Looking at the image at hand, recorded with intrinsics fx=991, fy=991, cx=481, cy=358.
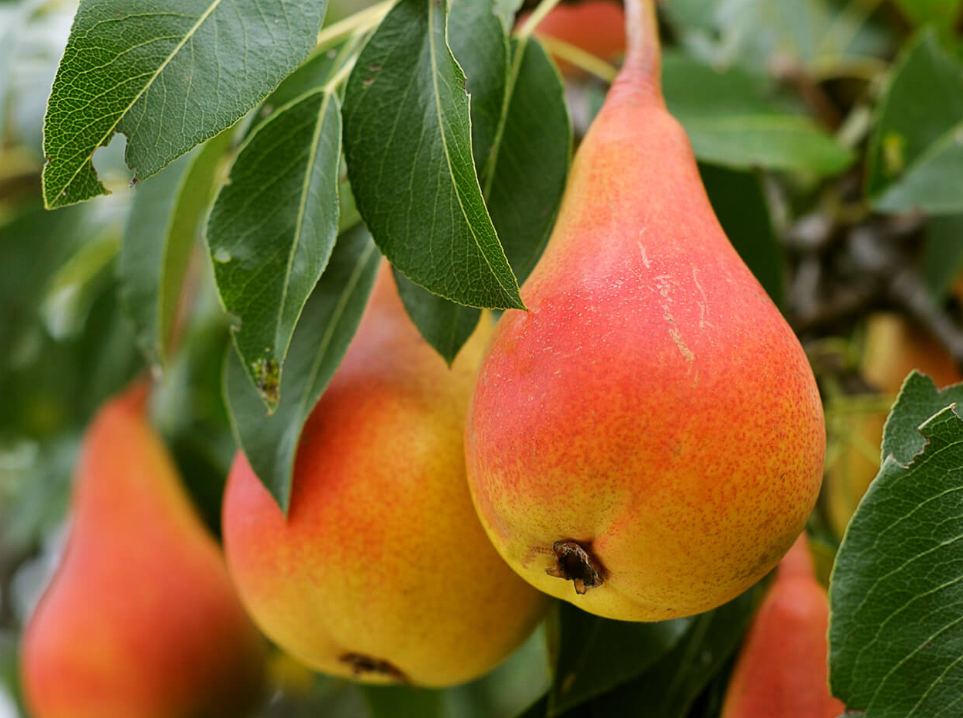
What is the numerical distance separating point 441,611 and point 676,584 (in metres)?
Answer: 0.16

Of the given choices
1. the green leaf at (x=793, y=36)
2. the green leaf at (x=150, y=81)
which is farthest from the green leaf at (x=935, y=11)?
the green leaf at (x=150, y=81)

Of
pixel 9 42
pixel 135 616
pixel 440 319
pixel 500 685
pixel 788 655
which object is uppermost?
pixel 9 42

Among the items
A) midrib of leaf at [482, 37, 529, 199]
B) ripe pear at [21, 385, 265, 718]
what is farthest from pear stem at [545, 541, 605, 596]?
ripe pear at [21, 385, 265, 718]

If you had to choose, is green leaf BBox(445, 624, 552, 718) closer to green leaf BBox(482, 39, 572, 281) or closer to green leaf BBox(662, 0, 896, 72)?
green leaf BBox(482, 39, 572, 281)

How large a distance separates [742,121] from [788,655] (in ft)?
1.51

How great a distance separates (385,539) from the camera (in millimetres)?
514

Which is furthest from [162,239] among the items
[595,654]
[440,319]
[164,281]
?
[595,654]

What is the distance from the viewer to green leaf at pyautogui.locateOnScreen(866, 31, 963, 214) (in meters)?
0.74

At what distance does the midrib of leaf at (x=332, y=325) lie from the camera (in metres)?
0.54

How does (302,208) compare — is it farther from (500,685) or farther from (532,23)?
(500,685)

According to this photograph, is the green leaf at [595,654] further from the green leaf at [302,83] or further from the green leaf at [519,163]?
the green leaf at [302,83]

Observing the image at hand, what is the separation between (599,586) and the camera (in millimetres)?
430

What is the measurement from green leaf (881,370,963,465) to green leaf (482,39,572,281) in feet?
0.65

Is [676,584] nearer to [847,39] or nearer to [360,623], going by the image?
[360,623]
